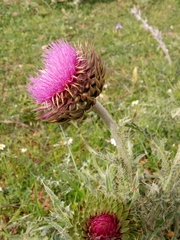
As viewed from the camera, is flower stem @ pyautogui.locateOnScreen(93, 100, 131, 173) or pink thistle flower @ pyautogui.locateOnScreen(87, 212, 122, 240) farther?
flower stem @ pyautogui.locateOnScreen(93, 100, 131, 173)

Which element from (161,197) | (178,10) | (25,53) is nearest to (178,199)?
(161,197)

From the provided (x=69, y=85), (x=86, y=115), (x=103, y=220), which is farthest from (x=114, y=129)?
(x=86, y=115)

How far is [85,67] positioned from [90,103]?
0.15m

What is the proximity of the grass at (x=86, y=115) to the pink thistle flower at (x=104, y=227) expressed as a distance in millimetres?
424

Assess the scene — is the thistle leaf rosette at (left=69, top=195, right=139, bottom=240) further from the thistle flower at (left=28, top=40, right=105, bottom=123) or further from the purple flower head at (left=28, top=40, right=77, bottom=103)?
the purple flower head at (left=28, top=40, right=77, bottom=103)

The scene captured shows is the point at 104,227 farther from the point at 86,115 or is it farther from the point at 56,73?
the point at 86,115

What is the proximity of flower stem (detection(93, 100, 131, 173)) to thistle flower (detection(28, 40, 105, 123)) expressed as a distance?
0.05 m

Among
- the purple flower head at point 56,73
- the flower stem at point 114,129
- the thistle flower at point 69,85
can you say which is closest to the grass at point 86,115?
the flower stem at point 114,129

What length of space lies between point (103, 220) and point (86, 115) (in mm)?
1992

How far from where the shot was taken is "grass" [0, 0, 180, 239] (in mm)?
2721

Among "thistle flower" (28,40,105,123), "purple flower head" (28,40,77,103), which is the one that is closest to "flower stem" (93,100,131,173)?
"thistle flower" (28,40,105,123)

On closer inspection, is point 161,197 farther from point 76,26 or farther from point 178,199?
point 76,26

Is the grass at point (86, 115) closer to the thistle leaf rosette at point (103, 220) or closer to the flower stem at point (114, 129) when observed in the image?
the flower stem at point (114, 129)

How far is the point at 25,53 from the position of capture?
5.01 metres
